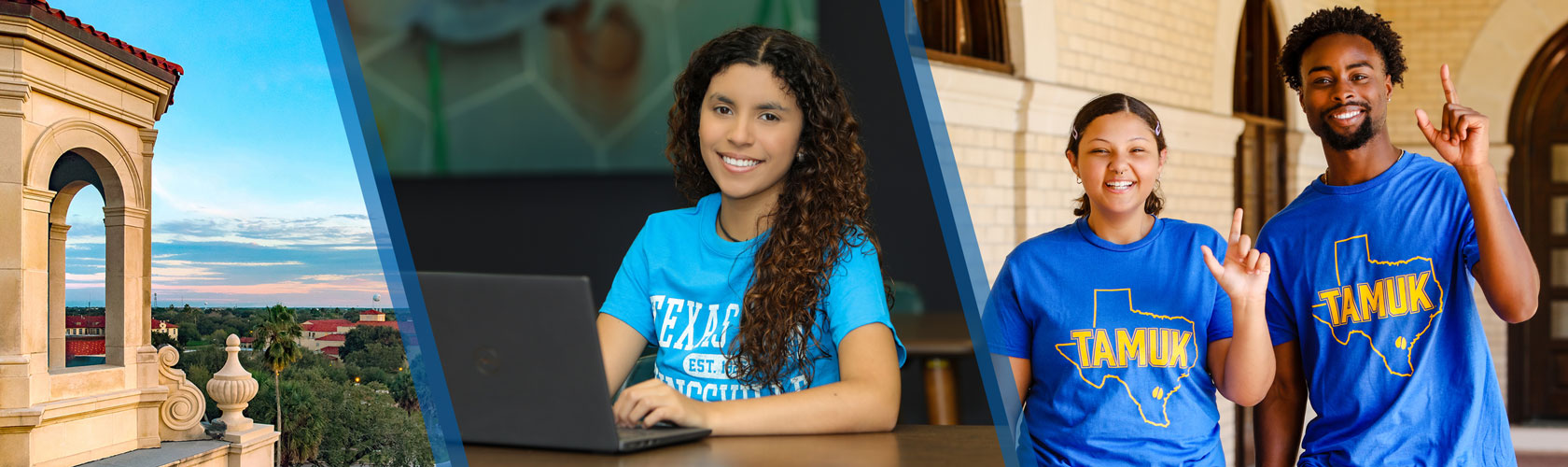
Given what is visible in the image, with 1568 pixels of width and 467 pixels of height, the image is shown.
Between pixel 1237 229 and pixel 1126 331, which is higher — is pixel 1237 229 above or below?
above

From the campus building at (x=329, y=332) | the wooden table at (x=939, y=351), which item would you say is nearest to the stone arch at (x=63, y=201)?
the campus building at (x=329, y=332)

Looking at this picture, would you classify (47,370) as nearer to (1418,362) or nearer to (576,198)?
(576,198)

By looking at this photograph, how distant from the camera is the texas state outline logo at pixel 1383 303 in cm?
156

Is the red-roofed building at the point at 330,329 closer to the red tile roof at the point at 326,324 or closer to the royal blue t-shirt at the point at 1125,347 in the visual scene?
the red tile roof at the point at 326,324

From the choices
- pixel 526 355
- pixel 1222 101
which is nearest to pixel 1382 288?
pixel 526 355

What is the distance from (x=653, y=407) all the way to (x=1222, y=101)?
4924 mm

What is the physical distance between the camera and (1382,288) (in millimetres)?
1569

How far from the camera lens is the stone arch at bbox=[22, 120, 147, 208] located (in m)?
1.66

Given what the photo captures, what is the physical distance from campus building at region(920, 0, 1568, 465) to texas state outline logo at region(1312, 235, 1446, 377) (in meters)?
0.70

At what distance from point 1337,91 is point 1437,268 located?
0.91 ft

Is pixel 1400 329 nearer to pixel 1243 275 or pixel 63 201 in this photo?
pixel 1243 275

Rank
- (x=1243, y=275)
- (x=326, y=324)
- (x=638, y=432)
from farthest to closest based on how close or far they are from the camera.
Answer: (x=326, y=324), (x=1243, y=275), (x=638, y=432)

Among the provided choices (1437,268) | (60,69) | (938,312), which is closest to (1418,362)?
(1437,268)

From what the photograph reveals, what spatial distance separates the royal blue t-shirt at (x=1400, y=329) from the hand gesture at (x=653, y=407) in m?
0.94
